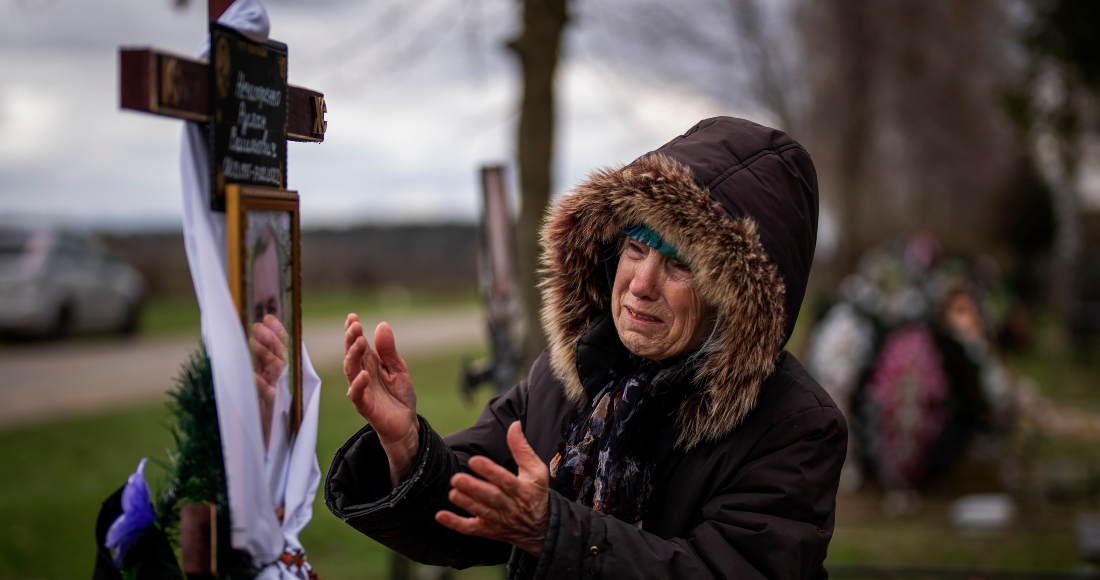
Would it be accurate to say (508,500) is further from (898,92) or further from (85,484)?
(898,92)

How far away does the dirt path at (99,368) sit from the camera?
435 inches

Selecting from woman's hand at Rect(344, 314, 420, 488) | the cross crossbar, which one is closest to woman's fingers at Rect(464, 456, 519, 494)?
woman's hand at Rect(344, 314, 420, 488)

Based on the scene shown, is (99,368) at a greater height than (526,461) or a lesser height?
lesser

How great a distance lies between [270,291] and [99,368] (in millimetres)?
13502

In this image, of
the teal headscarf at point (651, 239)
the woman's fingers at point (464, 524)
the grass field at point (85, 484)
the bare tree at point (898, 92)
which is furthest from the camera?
the bare tree at point (898, 92)

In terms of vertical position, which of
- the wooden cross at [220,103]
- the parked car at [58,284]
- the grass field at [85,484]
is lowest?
the grass field at [85,484]

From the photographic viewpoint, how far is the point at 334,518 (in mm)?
7094

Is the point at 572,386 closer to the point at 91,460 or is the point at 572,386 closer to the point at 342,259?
the point at 91,460

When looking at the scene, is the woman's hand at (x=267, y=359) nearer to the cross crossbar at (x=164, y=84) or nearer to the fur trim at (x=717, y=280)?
the cross crossbar at (x=164, y=84)

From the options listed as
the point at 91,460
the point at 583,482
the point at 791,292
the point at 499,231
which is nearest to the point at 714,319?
the point at 791,292

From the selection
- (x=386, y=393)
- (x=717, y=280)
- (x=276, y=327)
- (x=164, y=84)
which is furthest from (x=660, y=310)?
(x=164, y=84)

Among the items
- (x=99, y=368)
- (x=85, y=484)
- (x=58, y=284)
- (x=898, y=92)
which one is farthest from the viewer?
(x=58, y=284)

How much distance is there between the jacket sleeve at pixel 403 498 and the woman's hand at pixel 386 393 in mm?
30

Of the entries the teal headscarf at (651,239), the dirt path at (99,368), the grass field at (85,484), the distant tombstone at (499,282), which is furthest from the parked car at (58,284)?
the teal headscarf at (651,239)
